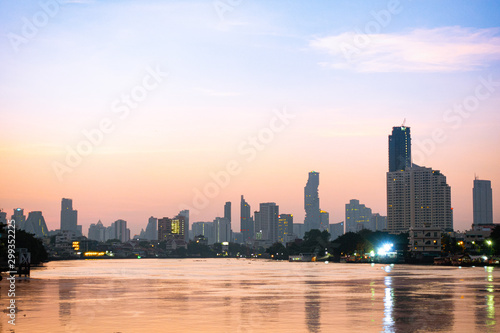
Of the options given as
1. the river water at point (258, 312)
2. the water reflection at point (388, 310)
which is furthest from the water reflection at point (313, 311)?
the water reflection at point (388, 310)

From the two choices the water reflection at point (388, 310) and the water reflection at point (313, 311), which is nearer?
the water reflection at point (388, 310)

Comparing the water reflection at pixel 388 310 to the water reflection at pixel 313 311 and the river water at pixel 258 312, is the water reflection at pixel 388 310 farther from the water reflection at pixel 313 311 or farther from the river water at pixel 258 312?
the water reflection at pixel 313 311

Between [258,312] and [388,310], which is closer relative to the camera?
[258,312]

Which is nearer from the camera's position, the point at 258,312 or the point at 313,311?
the point at 258,312

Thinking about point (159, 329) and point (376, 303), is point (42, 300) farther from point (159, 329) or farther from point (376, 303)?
point (376, 303)

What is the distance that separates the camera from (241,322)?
41.9 m

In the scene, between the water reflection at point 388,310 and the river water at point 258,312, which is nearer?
the water reflection at point 388,310

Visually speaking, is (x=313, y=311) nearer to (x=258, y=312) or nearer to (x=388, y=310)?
(x=258, y=312)

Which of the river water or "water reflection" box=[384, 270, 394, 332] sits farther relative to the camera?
the river water

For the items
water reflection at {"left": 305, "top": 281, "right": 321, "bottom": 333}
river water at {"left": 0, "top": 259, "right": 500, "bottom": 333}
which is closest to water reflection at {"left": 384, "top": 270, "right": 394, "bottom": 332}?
river water at {"left": 0, "top": 259, "right": 500, "bottom": 333}

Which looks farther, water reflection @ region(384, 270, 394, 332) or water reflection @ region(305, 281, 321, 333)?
water reflection @ region(305, 281, 321, 333)

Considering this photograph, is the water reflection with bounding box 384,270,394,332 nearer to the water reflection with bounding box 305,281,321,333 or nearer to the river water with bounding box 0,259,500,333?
the river water with bounding box 0,259,500,333

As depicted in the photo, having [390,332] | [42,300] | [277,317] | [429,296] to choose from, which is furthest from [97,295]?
[390,332]

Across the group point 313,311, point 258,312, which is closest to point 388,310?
point 313,311
